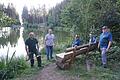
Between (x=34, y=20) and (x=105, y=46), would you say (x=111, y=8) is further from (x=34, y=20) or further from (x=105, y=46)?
(x=34, y=20)

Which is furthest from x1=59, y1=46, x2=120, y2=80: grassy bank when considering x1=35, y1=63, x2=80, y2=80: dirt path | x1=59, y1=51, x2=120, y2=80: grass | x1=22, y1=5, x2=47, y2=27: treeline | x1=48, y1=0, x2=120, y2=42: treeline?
x1=22, y1=5, x2=47, y2=27: treeline

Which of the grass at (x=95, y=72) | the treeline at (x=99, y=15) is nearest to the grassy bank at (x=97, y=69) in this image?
the grass at (x=95, y=72)

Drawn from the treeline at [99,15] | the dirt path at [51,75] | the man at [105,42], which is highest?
the treeline at [99,15]

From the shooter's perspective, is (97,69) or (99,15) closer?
(97,69)

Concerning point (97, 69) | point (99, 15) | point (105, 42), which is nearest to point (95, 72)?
point (97, 69)

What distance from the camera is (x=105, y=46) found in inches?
481

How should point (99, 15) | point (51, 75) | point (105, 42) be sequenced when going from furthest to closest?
point (99, 15) < point (105, 42) < point (51, 75)

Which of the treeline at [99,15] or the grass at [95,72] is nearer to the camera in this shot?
the grass at [95,72]

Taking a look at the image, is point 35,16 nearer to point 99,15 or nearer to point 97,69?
point 99,15

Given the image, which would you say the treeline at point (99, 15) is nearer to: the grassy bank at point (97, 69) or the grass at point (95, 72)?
the grassy bank at point (97, 69)

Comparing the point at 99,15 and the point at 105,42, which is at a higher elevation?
the point at 99,15

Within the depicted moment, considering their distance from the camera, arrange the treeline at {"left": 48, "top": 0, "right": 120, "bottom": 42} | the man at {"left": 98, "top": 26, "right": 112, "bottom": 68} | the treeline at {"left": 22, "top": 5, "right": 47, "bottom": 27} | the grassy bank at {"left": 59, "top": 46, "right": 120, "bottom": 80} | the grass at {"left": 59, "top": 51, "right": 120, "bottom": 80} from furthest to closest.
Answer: the treeline at {"left": 22, "top": 5, "right": 47, "bottom": 27} → the treeline at {"left": 48, "top": 0, "right": 120, "bottom": 42} → the man at {"left": 98, "top": 26, "right": 112, "bottom": 68} → the grassy bank at {"left": 59, "top": 46, "right": 120, "bottom": 80} → the grass at {"left": 59, "top": 51, "right": 120, "bottom": 80}

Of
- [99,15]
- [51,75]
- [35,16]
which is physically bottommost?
[35,16]

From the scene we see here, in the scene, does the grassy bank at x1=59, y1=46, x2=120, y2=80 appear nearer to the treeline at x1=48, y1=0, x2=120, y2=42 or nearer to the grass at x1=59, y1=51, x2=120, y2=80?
the grass at x1=59, y1=51, x2=120, y2=80
